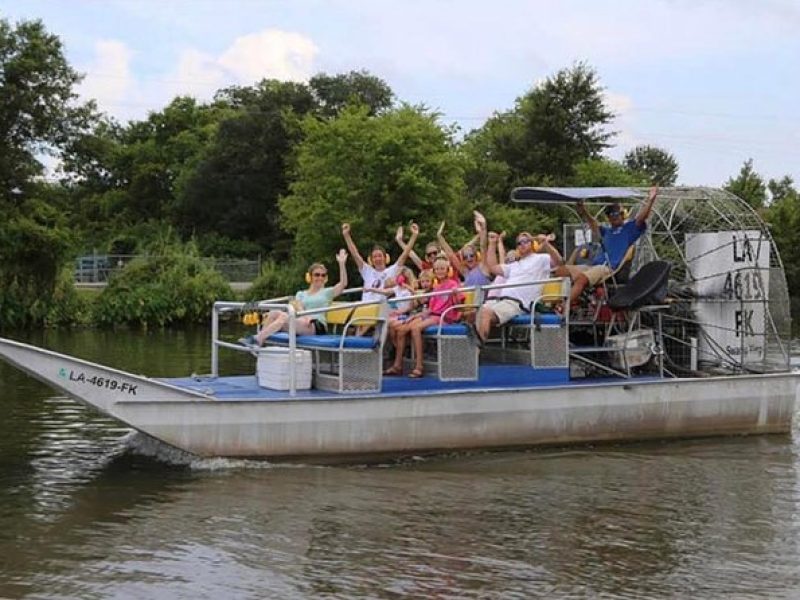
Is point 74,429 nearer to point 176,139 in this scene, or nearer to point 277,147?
point 277,147

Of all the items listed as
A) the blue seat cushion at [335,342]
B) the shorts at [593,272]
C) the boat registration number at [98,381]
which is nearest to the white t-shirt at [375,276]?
the blue seat cushion at [335,342]

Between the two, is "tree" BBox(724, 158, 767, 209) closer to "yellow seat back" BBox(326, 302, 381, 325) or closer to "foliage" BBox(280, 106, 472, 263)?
"foliage" BBox(280, 106, 472, 263)

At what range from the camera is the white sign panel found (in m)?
16.5

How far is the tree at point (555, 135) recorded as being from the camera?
202 ft

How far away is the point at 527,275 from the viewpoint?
15.4 metres

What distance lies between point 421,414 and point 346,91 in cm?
5866

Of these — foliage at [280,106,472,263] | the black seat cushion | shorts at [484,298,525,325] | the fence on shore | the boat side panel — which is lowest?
the boat side panel

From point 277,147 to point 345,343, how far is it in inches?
2157

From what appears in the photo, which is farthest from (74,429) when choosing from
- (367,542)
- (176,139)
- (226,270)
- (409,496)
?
(176,139)

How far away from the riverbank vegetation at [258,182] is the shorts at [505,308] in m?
30.9

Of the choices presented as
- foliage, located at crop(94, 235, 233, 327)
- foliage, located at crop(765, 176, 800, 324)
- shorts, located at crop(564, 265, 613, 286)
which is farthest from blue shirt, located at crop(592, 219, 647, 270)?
foliage, located at crop(765, 176, 800, 324)

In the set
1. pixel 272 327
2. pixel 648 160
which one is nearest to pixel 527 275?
pixel 272 327

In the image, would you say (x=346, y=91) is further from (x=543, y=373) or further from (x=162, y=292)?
(x=543, y=373)

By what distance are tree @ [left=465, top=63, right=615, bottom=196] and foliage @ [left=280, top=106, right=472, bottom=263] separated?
10.8 meters
